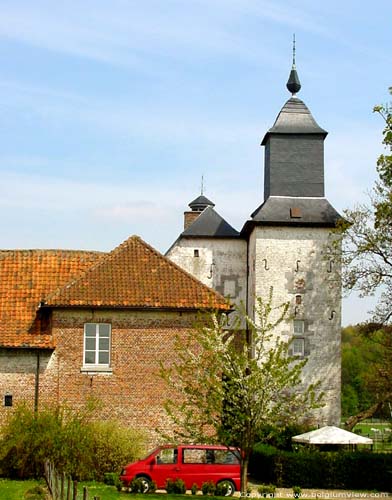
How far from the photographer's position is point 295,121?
38.1 metres

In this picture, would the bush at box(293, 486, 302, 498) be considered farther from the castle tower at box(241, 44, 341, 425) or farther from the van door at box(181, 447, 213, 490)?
the castle tower at box(241, 44, 341, 425)

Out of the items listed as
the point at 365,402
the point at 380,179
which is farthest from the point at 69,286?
the point at 365,402

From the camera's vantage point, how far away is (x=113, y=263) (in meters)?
27.9

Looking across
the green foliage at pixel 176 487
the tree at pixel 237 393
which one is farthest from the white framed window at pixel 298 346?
the green foliage at pixel 176 487

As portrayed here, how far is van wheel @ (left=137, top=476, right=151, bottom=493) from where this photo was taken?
21.6m

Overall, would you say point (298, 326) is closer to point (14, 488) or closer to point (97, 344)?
point (97, 344)

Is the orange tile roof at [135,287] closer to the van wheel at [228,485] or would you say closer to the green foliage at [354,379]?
the van wheel at [228,485]

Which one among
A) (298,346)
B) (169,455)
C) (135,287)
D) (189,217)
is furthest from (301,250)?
(169,455)

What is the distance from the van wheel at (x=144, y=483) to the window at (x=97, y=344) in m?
5.16

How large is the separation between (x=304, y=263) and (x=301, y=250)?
1.85ft

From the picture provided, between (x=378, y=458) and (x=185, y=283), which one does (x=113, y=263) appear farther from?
(x=378, y=458)

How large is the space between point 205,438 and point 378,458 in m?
7.41

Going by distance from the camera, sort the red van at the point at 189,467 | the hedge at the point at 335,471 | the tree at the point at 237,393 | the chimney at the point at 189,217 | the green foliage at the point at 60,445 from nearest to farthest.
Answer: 1. the tree at the point at 237,393
2. the red van at the point at 189,467
3. the green foliage at the point at 60,445
4. the hedge at the point at 335,471
5. the chimney at the point at 189,217

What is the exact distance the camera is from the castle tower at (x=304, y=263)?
35.6 metres
